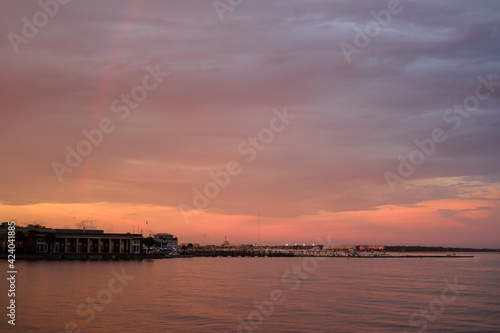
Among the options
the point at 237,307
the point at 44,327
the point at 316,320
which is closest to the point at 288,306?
the point at 237,307

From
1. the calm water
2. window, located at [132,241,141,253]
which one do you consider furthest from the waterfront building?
the calm water

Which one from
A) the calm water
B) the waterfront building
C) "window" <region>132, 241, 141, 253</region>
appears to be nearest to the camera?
the calm water

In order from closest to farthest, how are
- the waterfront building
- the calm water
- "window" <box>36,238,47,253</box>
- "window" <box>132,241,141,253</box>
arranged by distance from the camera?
the calm water, the waterfront building, "window" <box>36,238,47,253</box>, "window" <box>132,241,141,253</box>

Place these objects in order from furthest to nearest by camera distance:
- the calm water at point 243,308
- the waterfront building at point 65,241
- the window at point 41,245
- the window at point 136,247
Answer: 1. the window at point 136,247
2. the window at point 41,245
3. the waterfront building at point 65,241
4. the calm water at point 243,308

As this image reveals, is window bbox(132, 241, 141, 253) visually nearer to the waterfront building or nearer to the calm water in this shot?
the waterfront building

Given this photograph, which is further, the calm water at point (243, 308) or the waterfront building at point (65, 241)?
the waterfront building at point (65, 241)

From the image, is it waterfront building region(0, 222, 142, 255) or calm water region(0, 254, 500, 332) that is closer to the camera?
calm water region(0, 254, 500, 332)

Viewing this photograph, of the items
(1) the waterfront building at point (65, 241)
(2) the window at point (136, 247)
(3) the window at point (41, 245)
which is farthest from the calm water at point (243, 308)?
(2) the window at point (136, 247)

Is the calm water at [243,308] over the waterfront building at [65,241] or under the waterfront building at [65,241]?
under

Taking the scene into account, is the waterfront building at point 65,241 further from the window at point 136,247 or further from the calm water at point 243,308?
the calm water at point 243,308

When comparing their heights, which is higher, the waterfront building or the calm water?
the waterfront building

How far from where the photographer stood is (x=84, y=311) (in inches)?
1831

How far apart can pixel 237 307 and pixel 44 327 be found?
791 inches

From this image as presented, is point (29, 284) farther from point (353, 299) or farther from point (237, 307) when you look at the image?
point (353, 299)
